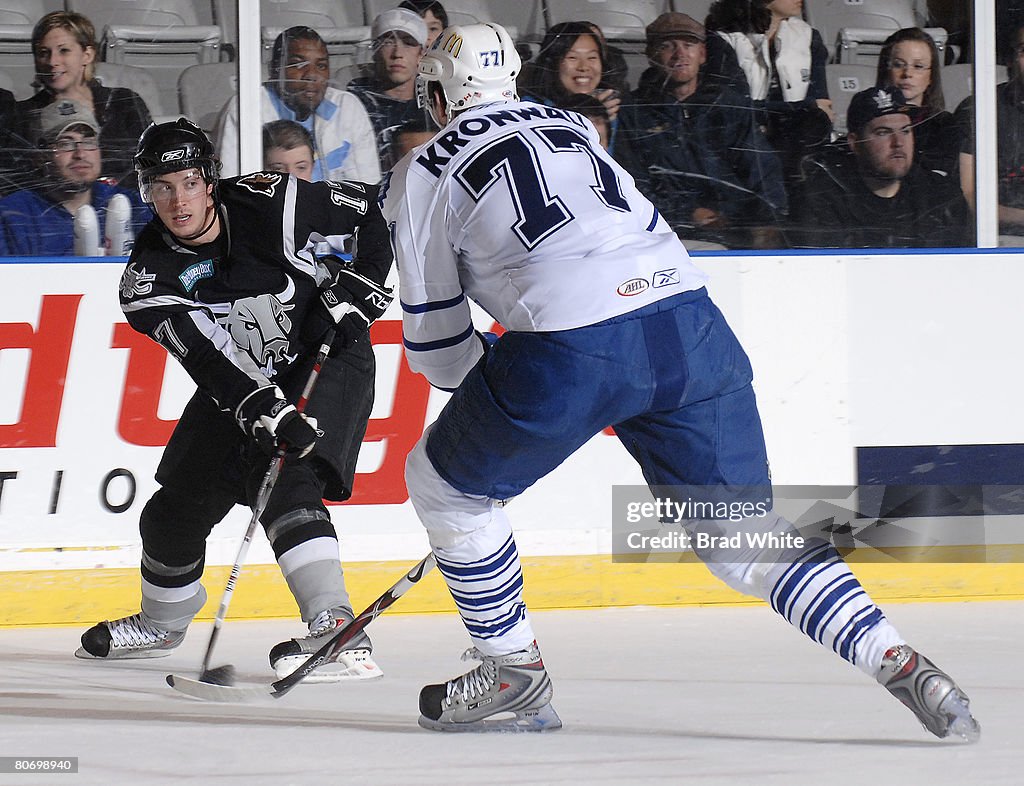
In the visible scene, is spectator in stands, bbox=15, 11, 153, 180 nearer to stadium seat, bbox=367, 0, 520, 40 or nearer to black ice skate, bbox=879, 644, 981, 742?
stadium seat, bbox=367, 0, 520, 40

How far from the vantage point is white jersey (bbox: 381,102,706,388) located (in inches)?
84.4

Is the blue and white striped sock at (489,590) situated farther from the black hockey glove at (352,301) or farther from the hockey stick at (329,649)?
the black hockey glove at (352,301)

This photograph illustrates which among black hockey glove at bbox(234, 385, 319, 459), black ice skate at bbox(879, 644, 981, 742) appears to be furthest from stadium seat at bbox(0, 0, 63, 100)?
black ice skate at bbox(879, 644, 981, 742)

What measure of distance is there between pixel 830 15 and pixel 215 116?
1.69m

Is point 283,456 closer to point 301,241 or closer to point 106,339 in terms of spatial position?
point 301,241

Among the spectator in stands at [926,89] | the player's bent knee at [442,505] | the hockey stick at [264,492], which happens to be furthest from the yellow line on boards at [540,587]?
the player's bent knee at [442,505]

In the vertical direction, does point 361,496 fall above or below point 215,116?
below

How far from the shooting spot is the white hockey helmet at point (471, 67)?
7.54ft

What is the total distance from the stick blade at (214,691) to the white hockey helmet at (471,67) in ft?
3.71

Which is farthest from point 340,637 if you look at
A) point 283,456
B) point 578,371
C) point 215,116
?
point 215,116

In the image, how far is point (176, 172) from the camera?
2.82 m

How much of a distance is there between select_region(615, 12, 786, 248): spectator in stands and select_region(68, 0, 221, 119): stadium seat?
115 cm

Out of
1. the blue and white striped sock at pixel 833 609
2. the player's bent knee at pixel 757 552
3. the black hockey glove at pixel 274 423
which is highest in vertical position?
the black hockey glove at pixel 274 423

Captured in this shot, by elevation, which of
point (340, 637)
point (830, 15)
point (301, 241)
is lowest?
point (340, 637)
